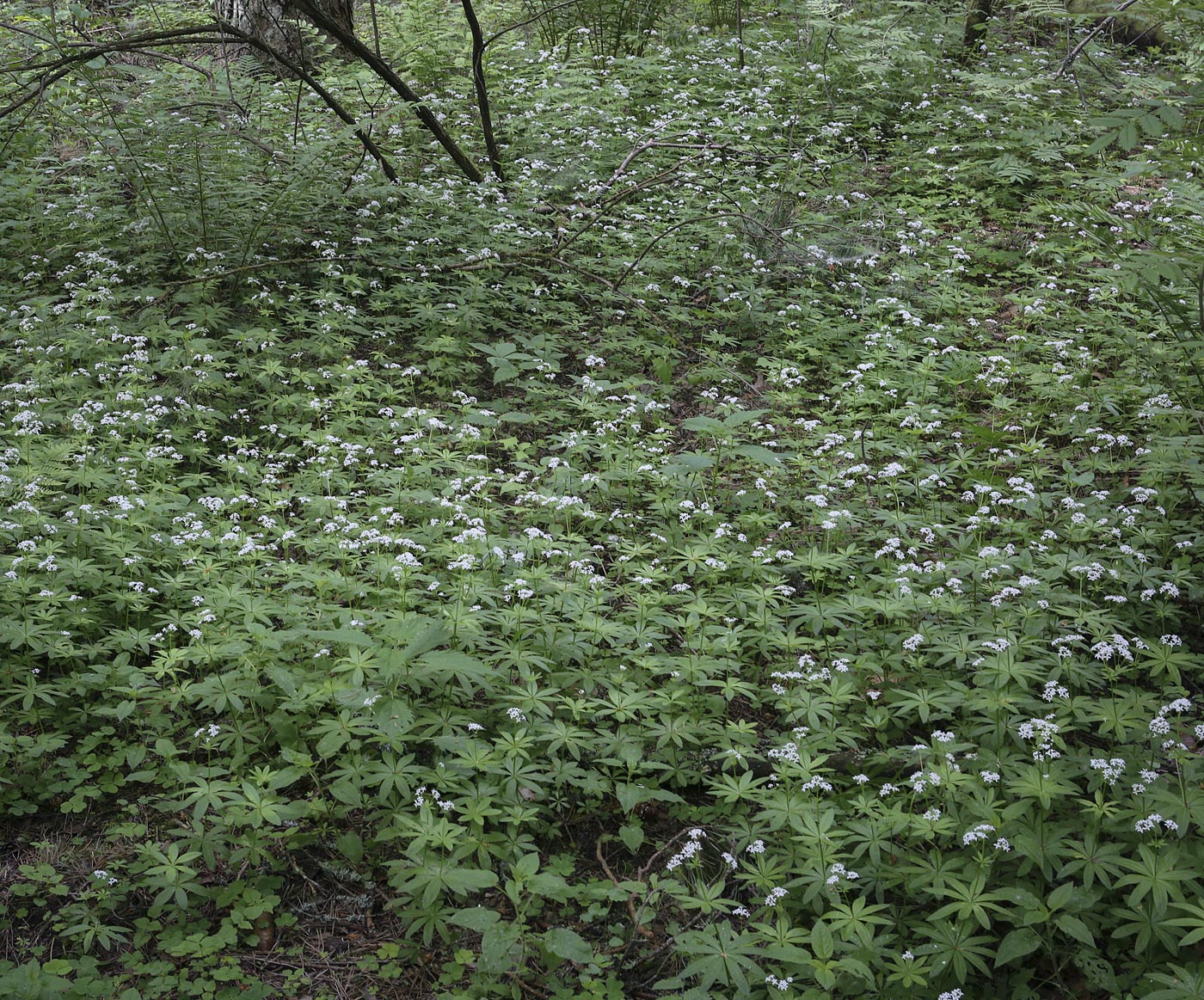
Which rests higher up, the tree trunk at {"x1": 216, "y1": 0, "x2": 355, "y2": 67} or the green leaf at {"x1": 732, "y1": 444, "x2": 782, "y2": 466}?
the tree trunk at {"x1": 216, "y1": 0, "x2": 355, "y2": 67}

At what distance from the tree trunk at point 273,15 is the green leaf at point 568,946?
10511mm

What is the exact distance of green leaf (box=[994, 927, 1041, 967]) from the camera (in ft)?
9.37

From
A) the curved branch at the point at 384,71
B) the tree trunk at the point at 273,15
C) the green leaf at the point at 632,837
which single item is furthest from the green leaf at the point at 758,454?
the tree trunk at the point at 273,15

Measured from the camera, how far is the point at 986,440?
19.1 feet

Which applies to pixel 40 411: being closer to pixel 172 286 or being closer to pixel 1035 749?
pixel 172 286

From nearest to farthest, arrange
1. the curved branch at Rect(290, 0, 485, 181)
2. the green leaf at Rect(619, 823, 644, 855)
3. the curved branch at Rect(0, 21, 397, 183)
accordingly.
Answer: the green leaf at Rect(619, 823, 644, 855)
the curved branch at Rect(0, 21, 397, 183)
the curved branch at Rect(290, 0, 485, 181)

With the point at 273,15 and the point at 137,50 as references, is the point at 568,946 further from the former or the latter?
the point at 273,15

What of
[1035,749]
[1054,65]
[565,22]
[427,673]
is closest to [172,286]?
[427,673]

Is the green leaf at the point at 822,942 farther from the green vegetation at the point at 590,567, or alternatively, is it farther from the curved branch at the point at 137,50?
the curved branch at the point at 137,50

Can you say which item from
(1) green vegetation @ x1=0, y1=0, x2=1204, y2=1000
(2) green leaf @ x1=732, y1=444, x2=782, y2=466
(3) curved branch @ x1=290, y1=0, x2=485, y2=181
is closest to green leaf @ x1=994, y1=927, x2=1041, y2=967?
(1) green vegetation @ x1=0, y1=0, x2=1204, y2=1000

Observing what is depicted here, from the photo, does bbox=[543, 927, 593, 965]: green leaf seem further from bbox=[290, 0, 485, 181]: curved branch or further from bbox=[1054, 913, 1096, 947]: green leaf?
bbox=[290, 0, 485, 181]: curved branch

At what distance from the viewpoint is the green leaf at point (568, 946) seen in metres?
2.95

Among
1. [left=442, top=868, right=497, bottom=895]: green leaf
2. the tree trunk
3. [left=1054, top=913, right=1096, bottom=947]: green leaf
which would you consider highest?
the tree trunk

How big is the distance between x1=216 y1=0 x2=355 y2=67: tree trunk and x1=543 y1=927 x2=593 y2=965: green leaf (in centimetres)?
1051
